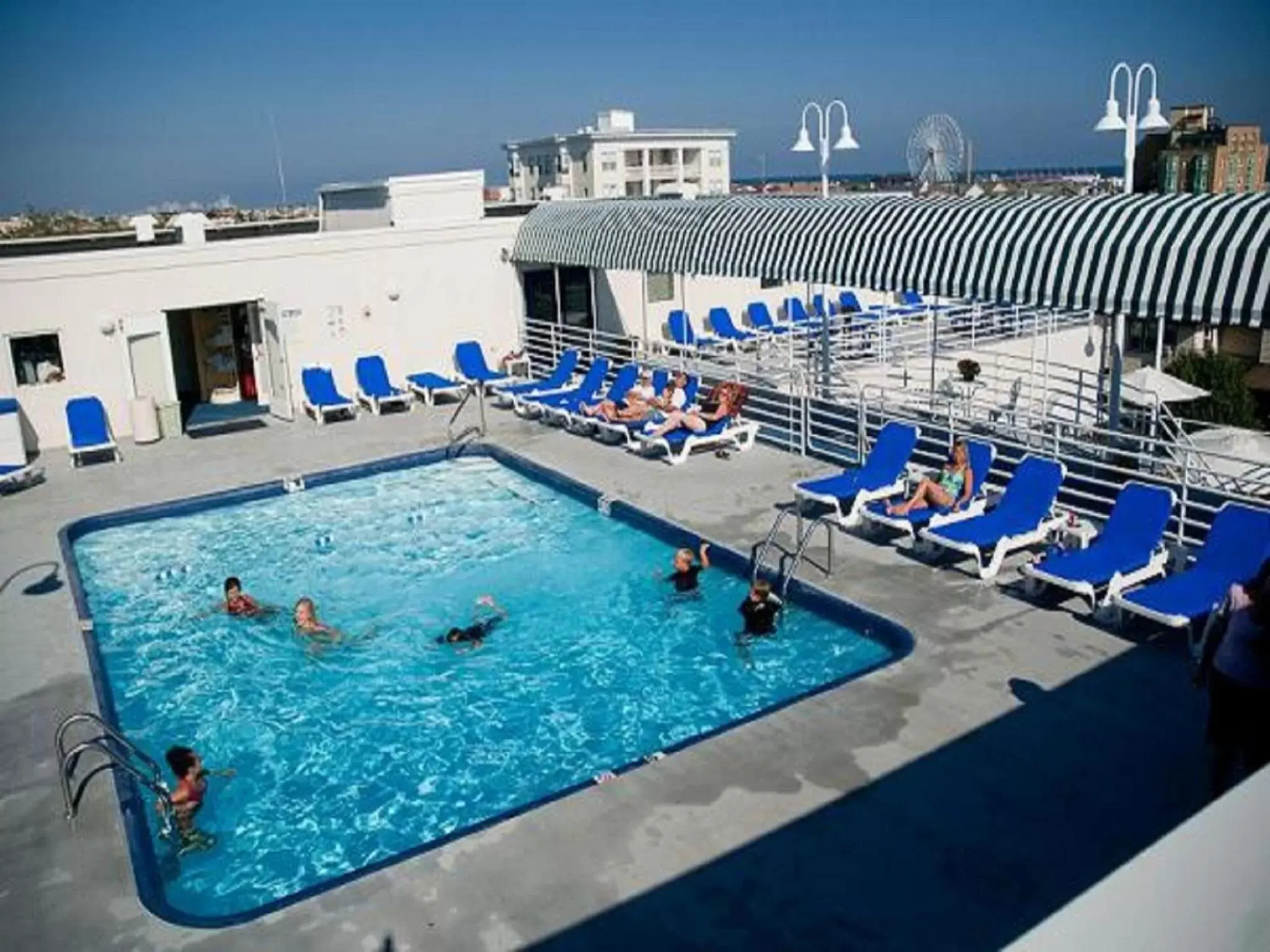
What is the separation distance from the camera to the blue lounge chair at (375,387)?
1847 centimetres

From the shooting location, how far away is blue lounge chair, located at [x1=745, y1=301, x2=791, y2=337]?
24.0m

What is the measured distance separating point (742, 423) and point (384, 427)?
624 centimetres

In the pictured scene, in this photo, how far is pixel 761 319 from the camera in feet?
80.2

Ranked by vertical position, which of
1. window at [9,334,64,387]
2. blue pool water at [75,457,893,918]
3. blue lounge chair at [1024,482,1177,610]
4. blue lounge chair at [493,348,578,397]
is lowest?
blue pool water at [75,457,893,918]

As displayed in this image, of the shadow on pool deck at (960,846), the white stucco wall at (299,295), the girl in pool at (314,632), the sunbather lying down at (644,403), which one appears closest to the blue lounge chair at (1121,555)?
the shadow on pool deck at (960,846)

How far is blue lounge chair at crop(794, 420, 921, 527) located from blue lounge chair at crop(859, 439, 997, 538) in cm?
21

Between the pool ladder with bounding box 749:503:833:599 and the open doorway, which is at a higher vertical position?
the open doorway

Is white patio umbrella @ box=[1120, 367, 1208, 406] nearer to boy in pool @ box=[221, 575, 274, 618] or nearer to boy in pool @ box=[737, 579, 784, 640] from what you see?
boy in pool @ box=[737, 579, 784, 640]

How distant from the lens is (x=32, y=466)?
15344mm

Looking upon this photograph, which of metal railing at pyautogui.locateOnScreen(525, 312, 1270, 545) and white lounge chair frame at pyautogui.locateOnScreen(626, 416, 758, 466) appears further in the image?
white lounge chair frame at pyautogui.locateOnScreen(626, 416, 758, 466)

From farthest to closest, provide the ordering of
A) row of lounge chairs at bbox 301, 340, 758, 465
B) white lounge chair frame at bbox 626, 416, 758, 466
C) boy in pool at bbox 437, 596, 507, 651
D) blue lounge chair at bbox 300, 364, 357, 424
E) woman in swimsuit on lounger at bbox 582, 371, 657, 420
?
1. blue lounge chair at bbox 300, 364, 357, 424
2. woman in swimsuit on lounger at bbox 582, 371, 657, 420
3. row of lounge chairs at bbox 301, 340, 758, 465
4. white lounge chair frame at bbox 626, 416, 758, 466
5. boy in pool at bbox 437, 596, 507, 651

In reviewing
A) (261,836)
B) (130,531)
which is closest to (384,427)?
(130,531)

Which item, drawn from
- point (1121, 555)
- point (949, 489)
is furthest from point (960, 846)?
point (949, 489)

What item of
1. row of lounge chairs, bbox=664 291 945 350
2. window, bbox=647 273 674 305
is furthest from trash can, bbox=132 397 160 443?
window, bbox=647 273 674 305
